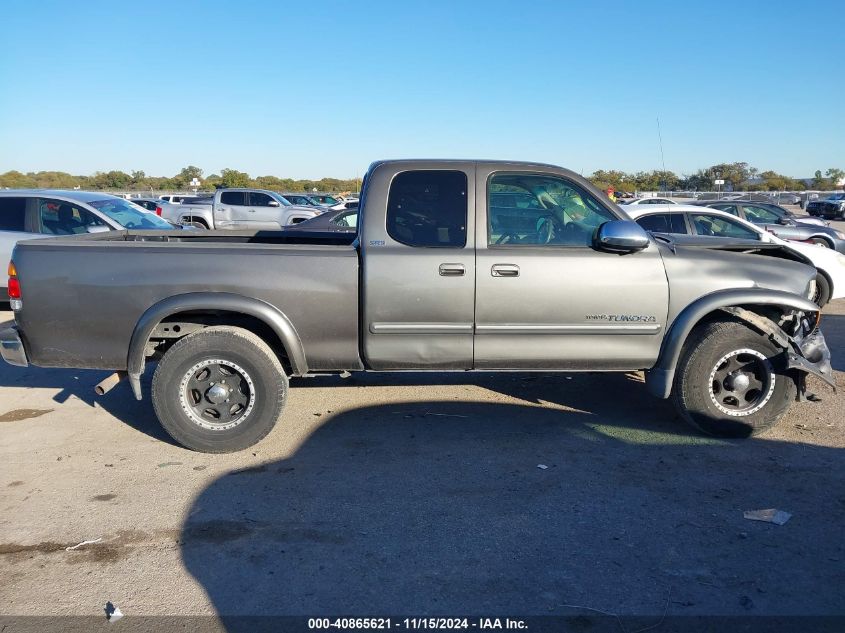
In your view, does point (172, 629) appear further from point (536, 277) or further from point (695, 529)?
point (536, 277)

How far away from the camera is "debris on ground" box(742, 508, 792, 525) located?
375 centimetres

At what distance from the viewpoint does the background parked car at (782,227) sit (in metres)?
13.7

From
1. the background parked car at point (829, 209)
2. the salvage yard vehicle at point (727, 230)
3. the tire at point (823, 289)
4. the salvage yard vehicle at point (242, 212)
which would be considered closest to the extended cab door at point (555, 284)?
the salvage yard vehicle at point (727, 230)

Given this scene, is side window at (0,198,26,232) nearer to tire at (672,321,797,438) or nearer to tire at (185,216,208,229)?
tire at (672,321,797,438)

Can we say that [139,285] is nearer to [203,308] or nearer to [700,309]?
[203,308]

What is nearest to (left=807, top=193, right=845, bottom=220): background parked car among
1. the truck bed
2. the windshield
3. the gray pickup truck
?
the windshield

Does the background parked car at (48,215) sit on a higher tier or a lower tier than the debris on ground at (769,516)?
higher

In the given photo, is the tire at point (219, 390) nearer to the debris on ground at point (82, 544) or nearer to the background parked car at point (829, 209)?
the debris on ground at point (82, 544)

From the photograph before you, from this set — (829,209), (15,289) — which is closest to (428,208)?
(15,289)

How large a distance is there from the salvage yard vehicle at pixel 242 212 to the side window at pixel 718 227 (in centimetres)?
1495

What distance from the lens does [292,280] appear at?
454 cm

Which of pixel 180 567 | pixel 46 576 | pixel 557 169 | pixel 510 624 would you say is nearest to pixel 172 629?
pixel 180 567

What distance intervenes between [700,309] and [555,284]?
1048mm

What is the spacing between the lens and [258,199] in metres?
23.7
